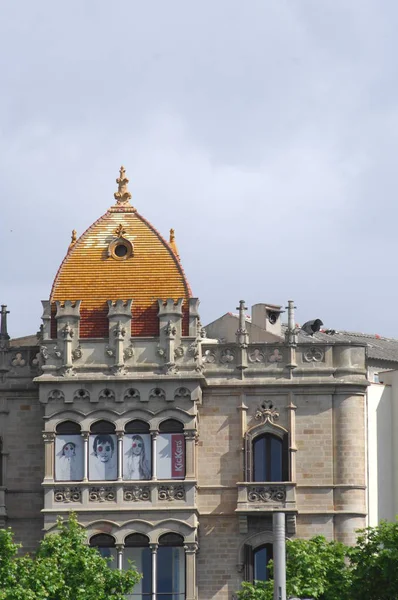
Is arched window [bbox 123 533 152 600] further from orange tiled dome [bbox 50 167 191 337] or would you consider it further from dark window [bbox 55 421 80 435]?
orange tiled dome [bbox 50 167 191 337]

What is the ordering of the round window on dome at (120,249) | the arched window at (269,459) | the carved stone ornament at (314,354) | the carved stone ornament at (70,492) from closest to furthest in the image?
the carved stone ornament at (70,492) < the arched window at (269,459) < the carved stone ornament at (314,354) < the round window on dome at (120,249)

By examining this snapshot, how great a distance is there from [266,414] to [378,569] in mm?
11317

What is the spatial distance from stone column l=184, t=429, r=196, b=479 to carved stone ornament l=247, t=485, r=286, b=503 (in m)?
2.64

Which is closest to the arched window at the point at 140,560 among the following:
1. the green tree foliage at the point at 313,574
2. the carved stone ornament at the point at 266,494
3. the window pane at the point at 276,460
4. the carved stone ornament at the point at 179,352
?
the green tree foliage at the point at 313,574

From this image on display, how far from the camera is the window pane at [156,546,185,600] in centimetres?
9288

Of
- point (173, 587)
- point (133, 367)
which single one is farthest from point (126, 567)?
point (133, 367)

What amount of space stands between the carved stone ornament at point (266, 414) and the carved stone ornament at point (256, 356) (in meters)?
1.85

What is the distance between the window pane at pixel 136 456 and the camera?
9369cm

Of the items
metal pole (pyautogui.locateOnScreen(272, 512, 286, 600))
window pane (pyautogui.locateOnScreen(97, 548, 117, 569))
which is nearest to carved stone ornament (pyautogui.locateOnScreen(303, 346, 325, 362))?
window pane (pyautogui.locateOnScreen(97, 548, 117, 569))

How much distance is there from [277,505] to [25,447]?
10.9 meters

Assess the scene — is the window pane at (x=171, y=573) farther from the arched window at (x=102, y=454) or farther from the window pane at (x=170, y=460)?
the arched window at (x=102, y=454)

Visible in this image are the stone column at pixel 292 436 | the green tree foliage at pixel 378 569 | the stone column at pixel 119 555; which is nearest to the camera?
the green tree foliage at pixel 378 569

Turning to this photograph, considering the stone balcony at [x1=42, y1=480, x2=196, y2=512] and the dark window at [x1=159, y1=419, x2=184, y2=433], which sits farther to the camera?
the dark window at [x1=159, y1=419, x2=184, y2=433]

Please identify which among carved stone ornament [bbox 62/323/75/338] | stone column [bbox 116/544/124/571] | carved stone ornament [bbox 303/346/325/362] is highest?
carved stone ornament [bbox 62/323/75/338]
